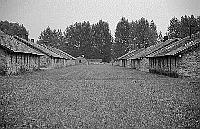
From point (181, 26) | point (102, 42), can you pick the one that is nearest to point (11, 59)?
point (181, 26)

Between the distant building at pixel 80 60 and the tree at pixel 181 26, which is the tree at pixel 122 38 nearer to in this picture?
the distant building at pixel 80 60

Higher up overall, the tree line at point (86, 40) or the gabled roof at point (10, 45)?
the tree line at point (86, 40)

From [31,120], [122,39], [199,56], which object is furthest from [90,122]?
[122,39]

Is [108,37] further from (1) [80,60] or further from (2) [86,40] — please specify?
(1) [80,60]

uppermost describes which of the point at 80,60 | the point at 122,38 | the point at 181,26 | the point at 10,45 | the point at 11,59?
the point at 181,26

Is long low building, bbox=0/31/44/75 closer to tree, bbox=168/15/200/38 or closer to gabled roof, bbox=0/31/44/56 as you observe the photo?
gabled roof, bbox=0/31/44/56

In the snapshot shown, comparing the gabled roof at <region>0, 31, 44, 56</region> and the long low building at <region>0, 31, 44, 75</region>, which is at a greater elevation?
the gabled roof at <region>0, 31, 44, 56</region>

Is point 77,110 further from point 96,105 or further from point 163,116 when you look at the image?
point 163,116

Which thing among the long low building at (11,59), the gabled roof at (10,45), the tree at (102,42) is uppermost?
the tree at (102,42)

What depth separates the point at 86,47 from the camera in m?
98.0

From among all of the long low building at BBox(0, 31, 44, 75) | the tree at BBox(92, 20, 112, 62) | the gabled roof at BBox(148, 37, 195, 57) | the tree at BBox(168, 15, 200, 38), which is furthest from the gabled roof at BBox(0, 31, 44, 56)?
the tree at BBox(92, 20, 112, 62)

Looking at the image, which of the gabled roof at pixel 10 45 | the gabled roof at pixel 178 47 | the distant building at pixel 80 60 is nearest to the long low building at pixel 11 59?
the gabled roof at pixel 10 45

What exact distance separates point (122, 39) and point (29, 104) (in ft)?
288

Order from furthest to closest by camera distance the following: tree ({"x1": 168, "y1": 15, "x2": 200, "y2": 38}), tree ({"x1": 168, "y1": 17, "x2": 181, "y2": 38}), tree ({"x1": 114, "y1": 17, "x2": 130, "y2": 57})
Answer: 1. tree ({"x1": 114, "y1": 17, "x2": 130, "y2": 57})
2. tree ({"x1": 168, "y1": 17, "x2": 181, "y2": 38})
3. tree ({"x1": 168, "y1": 15, "x2": 200, "y2": 38})
